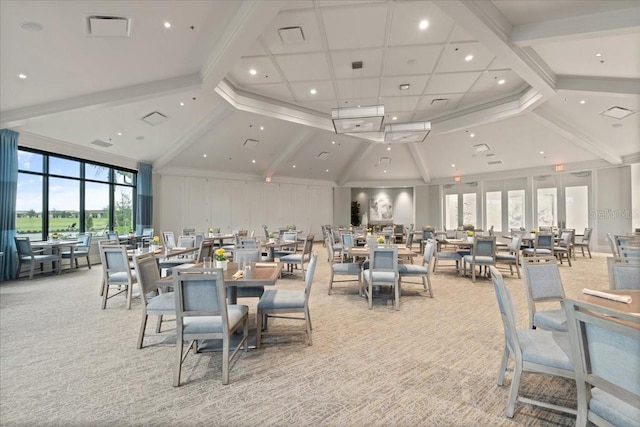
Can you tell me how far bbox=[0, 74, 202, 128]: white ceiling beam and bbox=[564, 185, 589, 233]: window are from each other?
1380cm

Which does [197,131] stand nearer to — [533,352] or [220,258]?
[220,258]

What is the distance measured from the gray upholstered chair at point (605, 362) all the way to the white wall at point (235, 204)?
42.8ft

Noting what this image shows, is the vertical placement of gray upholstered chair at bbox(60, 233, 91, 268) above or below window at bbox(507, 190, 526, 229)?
below

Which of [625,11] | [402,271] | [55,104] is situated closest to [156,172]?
[55,104]

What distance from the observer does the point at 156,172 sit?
1199 centimetres

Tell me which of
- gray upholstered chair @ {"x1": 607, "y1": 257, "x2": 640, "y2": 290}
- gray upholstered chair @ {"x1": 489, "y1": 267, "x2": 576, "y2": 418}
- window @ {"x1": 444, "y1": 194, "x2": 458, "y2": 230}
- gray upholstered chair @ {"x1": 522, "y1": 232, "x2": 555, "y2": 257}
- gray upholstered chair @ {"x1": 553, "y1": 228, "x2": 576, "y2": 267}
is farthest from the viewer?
window @ {"x1": 444, "y1": 194, "x2": 458, "y2": 230}

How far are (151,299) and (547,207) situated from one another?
14821 millimetres

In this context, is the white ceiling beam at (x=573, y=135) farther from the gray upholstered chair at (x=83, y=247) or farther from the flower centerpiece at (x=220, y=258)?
the gray upholstered chair at (x=83, y=247)

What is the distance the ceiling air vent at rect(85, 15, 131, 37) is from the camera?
14.2 ft

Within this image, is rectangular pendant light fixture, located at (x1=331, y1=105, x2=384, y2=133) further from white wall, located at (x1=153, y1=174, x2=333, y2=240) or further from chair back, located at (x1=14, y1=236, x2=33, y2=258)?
white wall, located at (x1=153, y1=174, x2=333, y2=240)

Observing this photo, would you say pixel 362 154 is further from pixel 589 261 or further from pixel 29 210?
pixel 29 210

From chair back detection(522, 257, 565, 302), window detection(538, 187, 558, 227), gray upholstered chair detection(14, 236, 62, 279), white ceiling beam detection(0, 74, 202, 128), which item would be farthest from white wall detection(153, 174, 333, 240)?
chair back detection(522, 257, 565, 302)

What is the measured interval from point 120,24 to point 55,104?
337 cm

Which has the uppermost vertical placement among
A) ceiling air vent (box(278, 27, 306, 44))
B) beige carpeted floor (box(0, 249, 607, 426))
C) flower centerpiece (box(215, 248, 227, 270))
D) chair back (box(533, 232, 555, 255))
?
ceiling air vent (box(278, 27, 306, 44))
